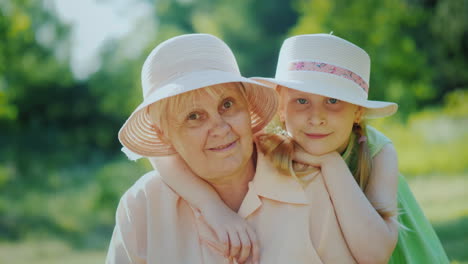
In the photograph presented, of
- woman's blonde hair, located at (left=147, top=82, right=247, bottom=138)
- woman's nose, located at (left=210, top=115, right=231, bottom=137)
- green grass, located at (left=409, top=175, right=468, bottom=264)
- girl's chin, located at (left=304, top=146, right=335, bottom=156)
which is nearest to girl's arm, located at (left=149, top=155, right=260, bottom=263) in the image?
woman's blonde hair, located at (left=147, top=82, right=247, bottom=138)

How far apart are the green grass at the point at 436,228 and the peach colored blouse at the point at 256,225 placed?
3647 millimetres

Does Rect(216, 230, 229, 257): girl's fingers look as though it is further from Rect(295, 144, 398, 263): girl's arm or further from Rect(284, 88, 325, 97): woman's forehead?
Rect(284, 88, 325, 97): woman's forehead

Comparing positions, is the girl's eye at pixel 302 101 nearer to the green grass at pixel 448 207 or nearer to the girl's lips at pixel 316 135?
the girl's lips at pixel 316 135

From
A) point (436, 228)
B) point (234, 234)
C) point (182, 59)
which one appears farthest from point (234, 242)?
point (436, 228)

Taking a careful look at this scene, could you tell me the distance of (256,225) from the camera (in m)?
2.78

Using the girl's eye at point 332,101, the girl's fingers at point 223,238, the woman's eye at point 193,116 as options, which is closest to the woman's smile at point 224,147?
the woman's eye at point 193,116

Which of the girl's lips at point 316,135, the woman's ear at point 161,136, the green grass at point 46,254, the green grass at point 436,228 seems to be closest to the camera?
the girl's lips at point 316,135

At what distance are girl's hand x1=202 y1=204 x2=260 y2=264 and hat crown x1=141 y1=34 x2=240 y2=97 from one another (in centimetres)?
63

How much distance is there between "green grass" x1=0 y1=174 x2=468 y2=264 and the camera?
6846 millimetres

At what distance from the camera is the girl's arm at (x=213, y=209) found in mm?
2648

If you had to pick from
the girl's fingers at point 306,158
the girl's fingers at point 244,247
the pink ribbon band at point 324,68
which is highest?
the pink ribbon band at point 324,68

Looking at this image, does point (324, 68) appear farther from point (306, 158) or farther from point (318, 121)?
point (306, 158)

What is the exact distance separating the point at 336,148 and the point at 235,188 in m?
0.51

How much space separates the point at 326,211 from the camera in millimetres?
2717
